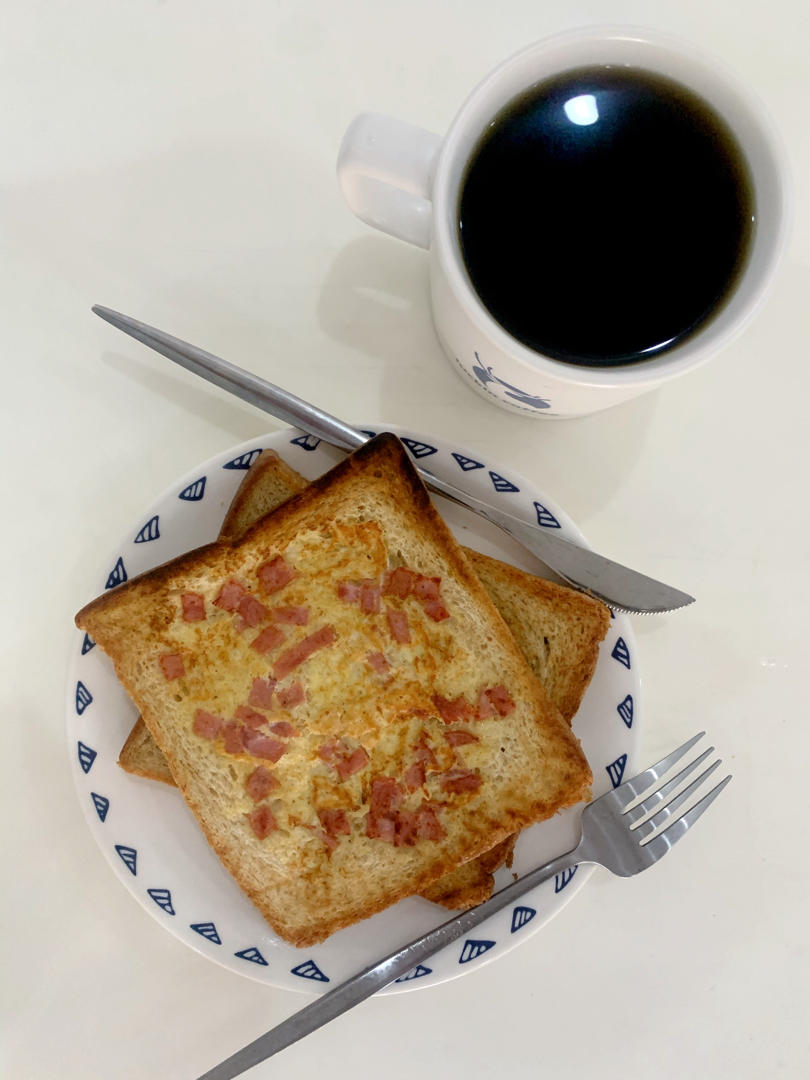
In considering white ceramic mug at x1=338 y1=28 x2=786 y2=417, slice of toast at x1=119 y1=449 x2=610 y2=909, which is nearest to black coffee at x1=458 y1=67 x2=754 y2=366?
white ceramic mug at x1=338 y1=28 x2=786 y2=417

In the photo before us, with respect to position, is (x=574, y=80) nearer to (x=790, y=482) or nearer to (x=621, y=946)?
(x=790, y=482)

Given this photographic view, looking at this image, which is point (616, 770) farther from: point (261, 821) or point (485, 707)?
point (261, 821)

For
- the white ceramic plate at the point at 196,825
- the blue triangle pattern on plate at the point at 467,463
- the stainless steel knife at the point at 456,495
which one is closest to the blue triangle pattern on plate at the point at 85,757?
the white ceramic plate at the point at 196,825

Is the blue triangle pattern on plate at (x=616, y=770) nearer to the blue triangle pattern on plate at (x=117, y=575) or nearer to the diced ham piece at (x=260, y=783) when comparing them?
the diced ham piece at (x=260, y=783)

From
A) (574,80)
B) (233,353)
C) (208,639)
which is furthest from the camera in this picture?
(233,353)

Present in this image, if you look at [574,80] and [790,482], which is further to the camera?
[790,482]

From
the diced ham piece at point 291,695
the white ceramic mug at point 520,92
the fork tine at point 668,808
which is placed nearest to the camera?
the white ceramic mug at point 520,92

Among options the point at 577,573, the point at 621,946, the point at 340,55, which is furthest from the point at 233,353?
the point at 621,946
